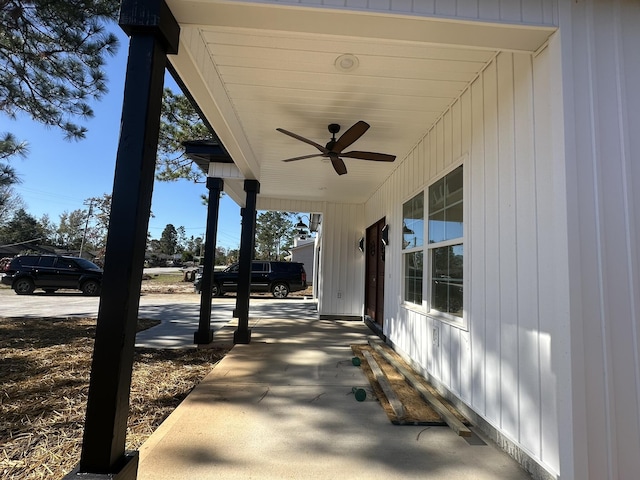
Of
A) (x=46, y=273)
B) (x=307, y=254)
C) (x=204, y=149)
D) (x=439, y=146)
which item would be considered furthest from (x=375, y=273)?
(x=307, y=254)

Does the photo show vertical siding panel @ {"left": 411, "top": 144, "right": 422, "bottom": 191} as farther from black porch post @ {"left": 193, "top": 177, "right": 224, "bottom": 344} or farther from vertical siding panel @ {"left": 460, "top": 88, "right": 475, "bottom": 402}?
black porch post @ {"left": 193, "top": 177, "right": 224, "bottom": 344}

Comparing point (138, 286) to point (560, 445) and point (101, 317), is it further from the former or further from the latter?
point (560, 445)

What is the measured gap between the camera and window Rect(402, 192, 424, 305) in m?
3.94

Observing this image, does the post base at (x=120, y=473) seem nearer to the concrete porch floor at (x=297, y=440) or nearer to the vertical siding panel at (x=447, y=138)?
the concrete porch floor at (x=297, y=440)

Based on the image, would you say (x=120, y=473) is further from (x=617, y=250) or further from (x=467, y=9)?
(x=467, y=9)

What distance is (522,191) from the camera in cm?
206

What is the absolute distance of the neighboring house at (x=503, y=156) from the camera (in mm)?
1585

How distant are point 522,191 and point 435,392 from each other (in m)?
1.95

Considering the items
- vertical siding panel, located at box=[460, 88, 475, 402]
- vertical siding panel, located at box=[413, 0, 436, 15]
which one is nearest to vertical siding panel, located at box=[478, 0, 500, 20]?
vertical siding panel, located at box=[413, 0, 436, 15]

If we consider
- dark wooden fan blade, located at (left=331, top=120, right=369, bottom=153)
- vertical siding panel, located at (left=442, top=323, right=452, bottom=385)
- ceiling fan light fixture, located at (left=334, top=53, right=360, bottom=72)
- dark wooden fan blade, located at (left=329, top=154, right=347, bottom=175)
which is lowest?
vertical siding panel, located at (left=442, top=323, right=452, bottom=385)

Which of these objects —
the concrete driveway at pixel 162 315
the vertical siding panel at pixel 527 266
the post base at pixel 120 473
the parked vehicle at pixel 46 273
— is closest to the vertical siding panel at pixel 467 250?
the vertical siding panel at pixel 527 266

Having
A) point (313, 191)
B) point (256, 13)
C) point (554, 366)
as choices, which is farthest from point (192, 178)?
point (554, 366)

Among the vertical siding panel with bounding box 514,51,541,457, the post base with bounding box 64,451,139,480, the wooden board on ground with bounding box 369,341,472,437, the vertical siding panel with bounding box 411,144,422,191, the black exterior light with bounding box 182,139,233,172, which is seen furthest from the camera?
the black exterior light with bounding box 182,139,233,172

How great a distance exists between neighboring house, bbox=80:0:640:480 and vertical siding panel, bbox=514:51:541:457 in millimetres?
10
